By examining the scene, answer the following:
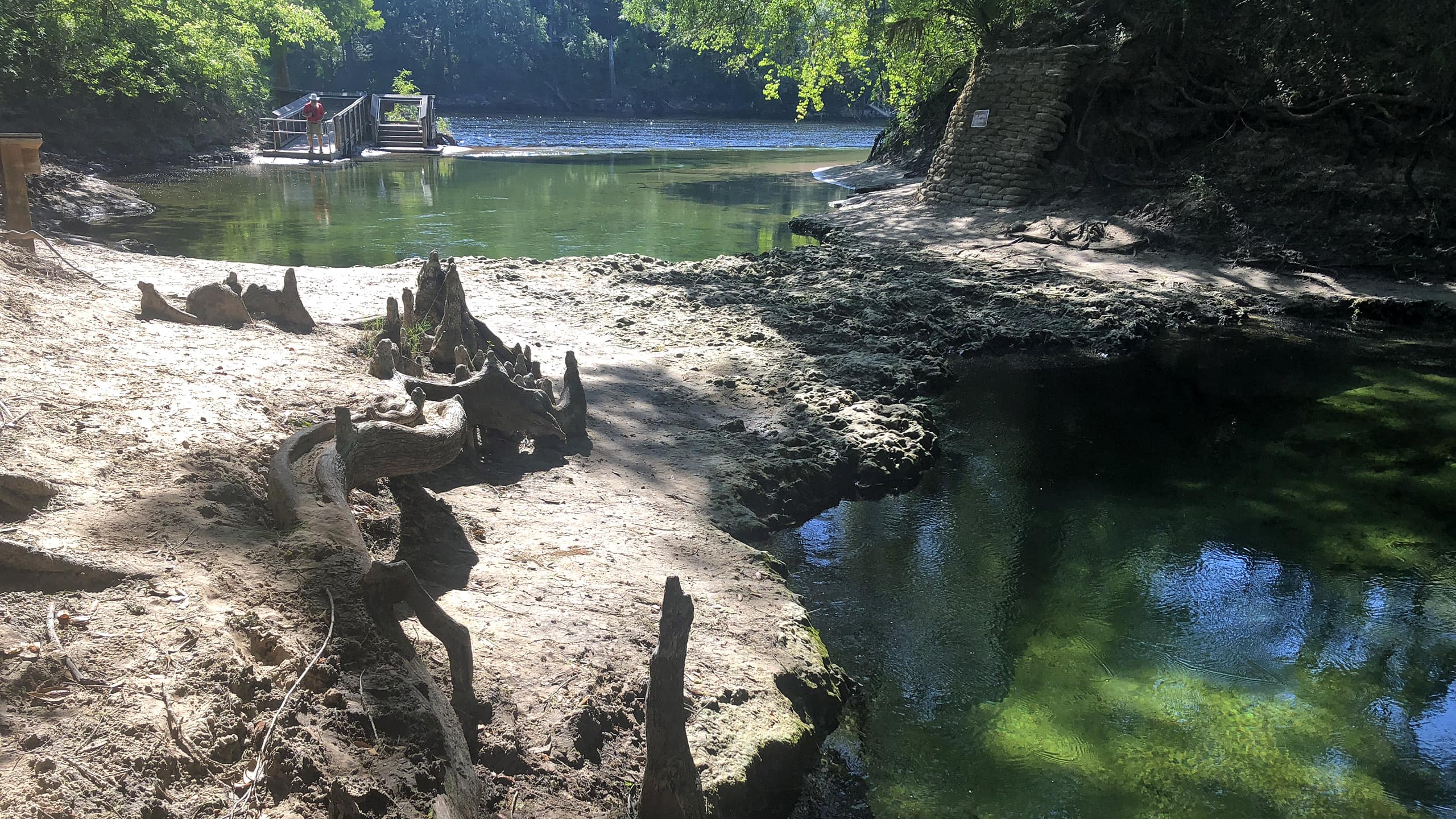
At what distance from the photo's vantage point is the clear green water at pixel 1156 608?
3.84 meters

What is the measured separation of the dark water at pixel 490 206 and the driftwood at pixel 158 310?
6391 mm

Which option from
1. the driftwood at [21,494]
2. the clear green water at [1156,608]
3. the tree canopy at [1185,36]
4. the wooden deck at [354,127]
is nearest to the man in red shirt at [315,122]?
the wooden deck at [354,127]

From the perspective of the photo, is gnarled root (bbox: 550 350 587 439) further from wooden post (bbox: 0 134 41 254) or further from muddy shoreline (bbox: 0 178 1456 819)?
wooden post (bbox: 0 134 41 254)

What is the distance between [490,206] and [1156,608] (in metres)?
16.5

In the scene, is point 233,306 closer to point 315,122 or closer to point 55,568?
point 55,568

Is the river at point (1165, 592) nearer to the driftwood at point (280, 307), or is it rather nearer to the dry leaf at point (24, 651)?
the dry leaf at point (24, 651)

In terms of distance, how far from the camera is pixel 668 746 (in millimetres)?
2975

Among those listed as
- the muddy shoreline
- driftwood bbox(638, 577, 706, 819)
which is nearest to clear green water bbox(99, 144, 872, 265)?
the muddy shoreline

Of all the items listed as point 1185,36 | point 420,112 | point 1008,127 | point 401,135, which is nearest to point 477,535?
point 1008,127

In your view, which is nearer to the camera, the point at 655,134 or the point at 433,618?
the point at 433,618

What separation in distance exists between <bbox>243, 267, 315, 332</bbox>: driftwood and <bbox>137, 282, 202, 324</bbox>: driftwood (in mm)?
553

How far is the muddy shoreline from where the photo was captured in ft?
8.29

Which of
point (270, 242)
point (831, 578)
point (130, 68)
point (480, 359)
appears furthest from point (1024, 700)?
point (130, 68)

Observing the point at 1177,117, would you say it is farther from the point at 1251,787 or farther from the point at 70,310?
the point at 70,310
